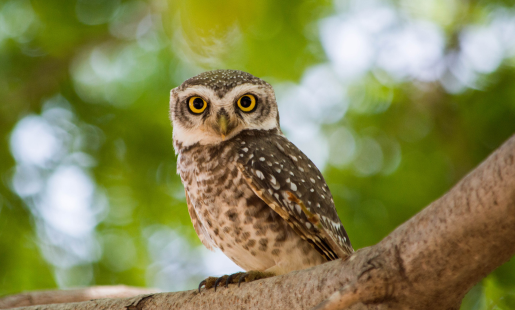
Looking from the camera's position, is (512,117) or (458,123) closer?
(512,117)

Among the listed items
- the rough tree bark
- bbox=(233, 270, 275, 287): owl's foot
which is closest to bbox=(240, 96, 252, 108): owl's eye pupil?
bbox=(233, 270, 275, 287): owl's foot

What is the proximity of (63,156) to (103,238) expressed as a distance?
87 cm

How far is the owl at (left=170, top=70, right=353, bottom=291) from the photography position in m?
2.87

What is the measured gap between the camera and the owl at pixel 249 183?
2873 millimetres

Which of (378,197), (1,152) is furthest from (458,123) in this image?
(1,152)

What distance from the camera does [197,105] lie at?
350cm

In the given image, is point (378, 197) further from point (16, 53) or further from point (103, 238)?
point (16, 53)

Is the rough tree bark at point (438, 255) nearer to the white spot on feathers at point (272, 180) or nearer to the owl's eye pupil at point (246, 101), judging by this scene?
the white spot on feathers at point (272, 180)

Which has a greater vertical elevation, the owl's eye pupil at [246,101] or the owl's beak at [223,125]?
the owl's eye pupil at [246,101]

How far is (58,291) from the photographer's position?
3.37 metres

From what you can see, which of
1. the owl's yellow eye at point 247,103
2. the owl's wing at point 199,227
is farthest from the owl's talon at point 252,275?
the owl's yellow eye at point 247,103

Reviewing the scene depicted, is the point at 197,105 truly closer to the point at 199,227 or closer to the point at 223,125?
the point at 223,125

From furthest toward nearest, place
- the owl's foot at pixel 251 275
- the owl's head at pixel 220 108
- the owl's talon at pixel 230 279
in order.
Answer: the owl's head at pixel 220 108, the owl's foot at pixel 251 275, the owl's talon at pixel 230 279

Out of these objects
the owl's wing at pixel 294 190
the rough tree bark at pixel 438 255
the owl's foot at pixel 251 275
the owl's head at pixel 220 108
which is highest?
the owl's head at pixel 220 108
